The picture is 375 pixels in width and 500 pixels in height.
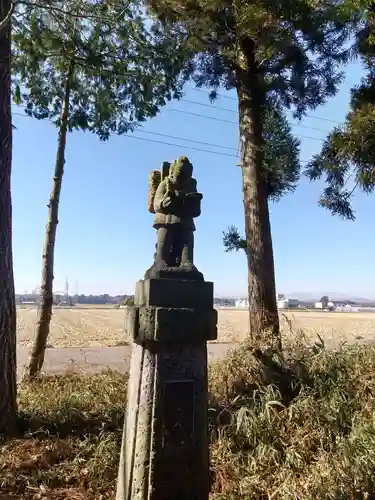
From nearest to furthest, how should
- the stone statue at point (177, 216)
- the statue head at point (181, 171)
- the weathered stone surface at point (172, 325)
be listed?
1. the weathered stone surface at point (172, 325)
2. the stone statue at point (177, 216)
3. the statue head at point (181, 171)

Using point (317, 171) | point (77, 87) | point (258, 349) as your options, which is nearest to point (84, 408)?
point (258, 349)

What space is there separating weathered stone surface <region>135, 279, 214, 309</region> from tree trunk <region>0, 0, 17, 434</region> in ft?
7.20

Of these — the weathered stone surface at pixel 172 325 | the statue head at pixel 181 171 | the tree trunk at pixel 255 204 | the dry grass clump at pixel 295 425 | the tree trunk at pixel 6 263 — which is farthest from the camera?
the tree trunk at pixel 255 204

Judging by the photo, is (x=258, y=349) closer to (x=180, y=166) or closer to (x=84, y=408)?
(x=84, y=408)

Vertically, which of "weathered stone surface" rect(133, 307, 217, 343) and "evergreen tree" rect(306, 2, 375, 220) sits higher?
"evergreen tree" rect(306, 2, 375, 220)

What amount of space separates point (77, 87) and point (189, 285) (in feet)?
18.4

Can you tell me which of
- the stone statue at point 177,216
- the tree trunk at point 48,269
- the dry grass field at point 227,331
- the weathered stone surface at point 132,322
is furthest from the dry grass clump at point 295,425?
the tree trunk at point 48,269

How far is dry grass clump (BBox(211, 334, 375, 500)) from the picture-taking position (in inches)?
130

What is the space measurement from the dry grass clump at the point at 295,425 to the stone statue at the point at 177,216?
1893mm

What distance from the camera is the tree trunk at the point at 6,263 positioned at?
4.25 meters

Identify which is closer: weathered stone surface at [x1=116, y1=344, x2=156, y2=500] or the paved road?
weathered stone surface at [x1=116, y1=344, x2=156, y2=500]

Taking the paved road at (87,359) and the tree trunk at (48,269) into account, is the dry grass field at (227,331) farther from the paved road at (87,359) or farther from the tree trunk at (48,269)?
the tree trunk at (48,269)

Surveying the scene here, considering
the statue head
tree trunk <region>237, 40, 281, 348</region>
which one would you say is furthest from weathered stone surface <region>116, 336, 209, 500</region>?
tree trunk <region>237, 40, 281, 348</region>

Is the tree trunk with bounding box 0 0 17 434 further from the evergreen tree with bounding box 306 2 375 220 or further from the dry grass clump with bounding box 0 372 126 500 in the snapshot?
the evergreen tree with bounding box 306 2 375 220
